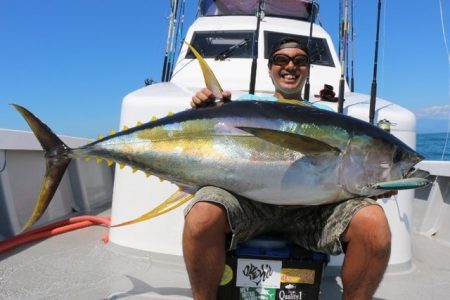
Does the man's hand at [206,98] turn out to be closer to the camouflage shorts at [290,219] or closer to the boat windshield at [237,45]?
the camouflage shorts at [290,219]

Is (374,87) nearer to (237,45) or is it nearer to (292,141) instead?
(292,141)

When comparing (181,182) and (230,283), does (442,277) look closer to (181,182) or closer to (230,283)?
(230,283)

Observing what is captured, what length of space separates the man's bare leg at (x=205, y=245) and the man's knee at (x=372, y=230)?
0.50 meters

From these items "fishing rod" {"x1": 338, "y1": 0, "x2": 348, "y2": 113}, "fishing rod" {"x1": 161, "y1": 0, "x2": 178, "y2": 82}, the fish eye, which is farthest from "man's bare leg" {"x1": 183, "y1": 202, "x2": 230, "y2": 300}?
"fishing rod" {"x1": 161, "y1": 0, "x2": 178, "y2": 82}

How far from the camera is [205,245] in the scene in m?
1.65

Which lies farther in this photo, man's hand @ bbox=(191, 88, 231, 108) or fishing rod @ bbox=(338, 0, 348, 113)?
fishing rod @ bbox=(338, 0, 348, 113)

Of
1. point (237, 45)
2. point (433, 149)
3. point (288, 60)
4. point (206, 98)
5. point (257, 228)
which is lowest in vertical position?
point (433, 149)

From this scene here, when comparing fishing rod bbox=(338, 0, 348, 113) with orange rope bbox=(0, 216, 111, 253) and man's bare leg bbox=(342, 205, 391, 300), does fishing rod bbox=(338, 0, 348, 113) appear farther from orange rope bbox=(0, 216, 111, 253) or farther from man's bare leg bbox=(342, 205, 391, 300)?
orange rope bbox=(0, 216, 111, 253)

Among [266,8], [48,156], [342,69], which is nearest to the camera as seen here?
[48,156]

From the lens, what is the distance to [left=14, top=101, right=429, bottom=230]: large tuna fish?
1.60 metres

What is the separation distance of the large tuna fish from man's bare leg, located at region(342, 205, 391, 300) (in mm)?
101

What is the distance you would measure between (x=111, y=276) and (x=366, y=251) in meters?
1.45

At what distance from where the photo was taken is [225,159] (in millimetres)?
1669

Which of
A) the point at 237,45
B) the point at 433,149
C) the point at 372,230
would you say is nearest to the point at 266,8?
the point at 237,45
